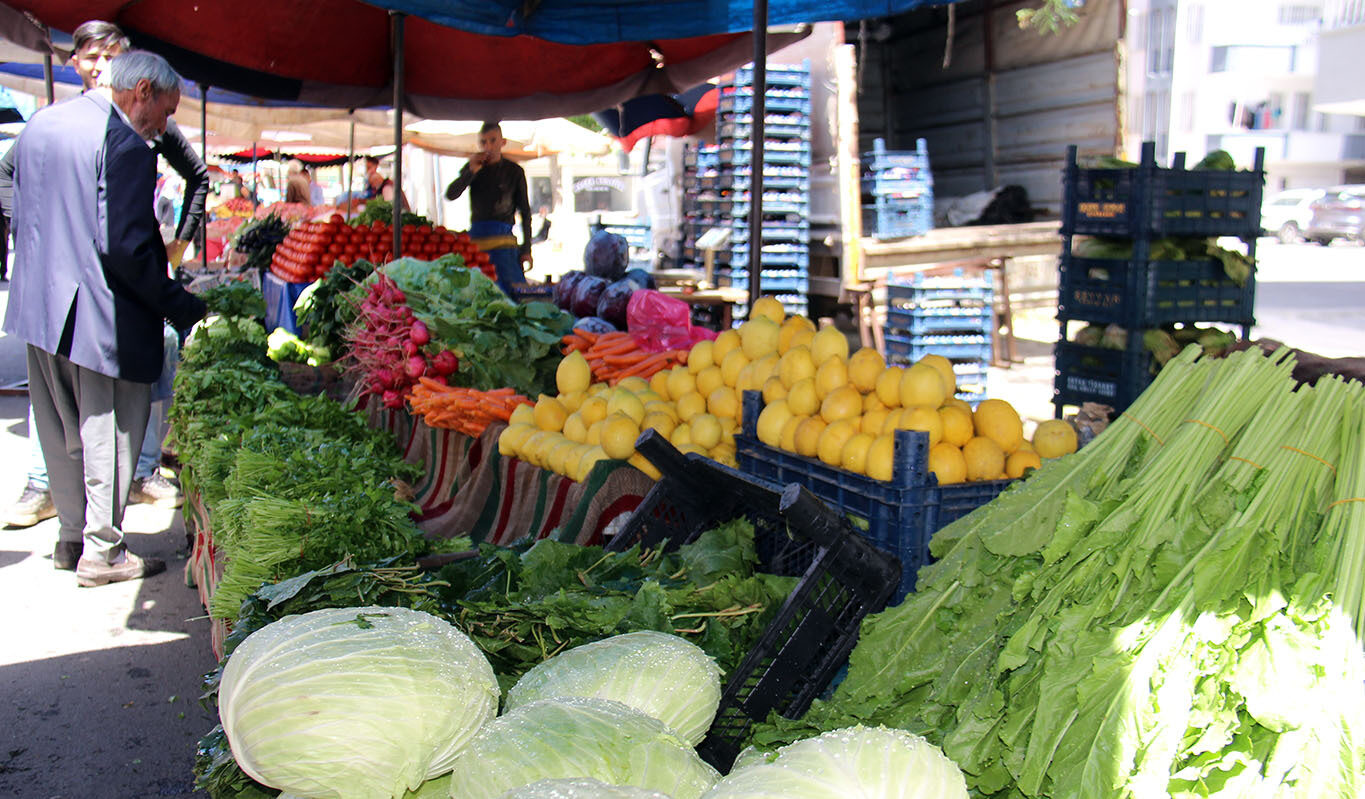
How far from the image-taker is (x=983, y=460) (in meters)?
2.90

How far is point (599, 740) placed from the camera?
66.6 inches

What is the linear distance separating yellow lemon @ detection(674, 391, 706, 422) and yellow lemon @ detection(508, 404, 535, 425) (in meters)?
0.82

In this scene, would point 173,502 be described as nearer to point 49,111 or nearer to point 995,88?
point 49,111

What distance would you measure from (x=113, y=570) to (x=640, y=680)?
13.8ft

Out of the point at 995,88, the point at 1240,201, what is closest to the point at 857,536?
the point at 1240,201

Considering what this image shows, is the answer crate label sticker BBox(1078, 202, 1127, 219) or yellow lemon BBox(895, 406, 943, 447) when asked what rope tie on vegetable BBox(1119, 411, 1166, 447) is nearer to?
yellow lemon BBox(895, 406, 943, 447)

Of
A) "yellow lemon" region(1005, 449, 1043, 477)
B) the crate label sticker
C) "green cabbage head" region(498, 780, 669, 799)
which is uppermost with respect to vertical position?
the crate label sticker

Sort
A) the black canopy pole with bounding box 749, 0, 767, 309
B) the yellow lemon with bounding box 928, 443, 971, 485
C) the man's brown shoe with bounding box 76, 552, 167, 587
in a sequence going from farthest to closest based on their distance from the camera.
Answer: the man's brown shoe with bounding box 76, 552, 167, 587
the black canopy pole with bounding box 749, 0, 767, 309
the yellow lemon with bounding box 928, 443, 971, 485

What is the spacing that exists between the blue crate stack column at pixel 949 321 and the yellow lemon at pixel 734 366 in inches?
224

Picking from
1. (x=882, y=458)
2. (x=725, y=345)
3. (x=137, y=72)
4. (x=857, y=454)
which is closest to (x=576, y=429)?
(x=725, y=345)

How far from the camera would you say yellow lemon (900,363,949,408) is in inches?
119

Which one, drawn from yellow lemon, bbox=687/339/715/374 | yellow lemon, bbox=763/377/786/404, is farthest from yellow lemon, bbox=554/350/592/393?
yellow lemon, bbox=763/377/786/404

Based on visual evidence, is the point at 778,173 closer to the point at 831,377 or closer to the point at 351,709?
the point at 831,377

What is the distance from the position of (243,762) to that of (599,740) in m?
0.70
